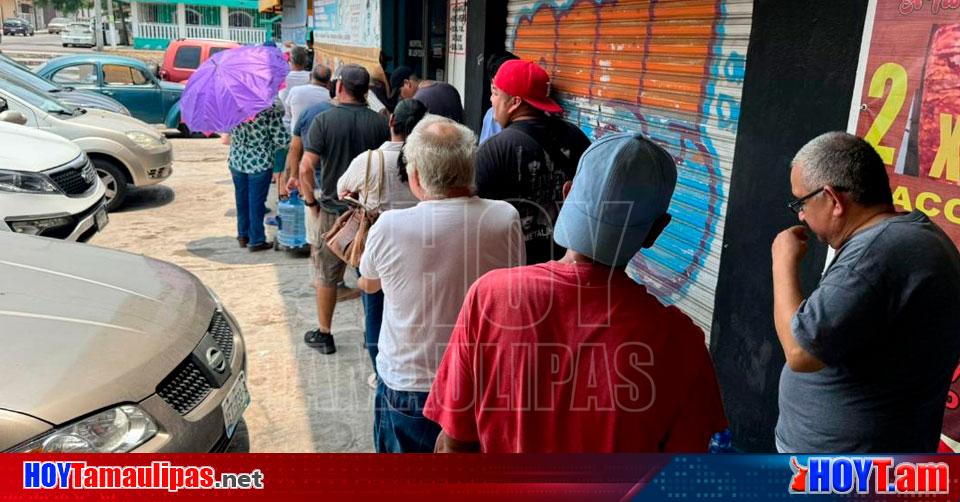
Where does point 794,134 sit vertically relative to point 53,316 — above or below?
above

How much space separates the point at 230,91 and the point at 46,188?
168 cm

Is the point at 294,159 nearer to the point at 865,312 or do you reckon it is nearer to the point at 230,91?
the point at 230,91

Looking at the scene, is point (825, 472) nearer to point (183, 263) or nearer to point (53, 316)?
point (53, 316)

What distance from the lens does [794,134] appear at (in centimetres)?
307

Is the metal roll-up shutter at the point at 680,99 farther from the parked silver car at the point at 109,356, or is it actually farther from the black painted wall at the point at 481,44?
the parked silver car at the point at 109,356

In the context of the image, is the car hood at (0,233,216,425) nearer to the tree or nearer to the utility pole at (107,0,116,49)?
the utility pole at (107,0,116,49)

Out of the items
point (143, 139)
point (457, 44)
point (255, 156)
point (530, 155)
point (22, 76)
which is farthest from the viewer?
point (22, 76)

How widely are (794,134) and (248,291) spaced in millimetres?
4482

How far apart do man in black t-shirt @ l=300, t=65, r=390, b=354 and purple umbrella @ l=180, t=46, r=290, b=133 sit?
1482 millimetres

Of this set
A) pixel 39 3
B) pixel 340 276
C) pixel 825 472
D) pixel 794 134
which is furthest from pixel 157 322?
pixel 39 3

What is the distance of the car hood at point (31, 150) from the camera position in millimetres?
5559

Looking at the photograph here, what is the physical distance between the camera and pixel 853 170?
1.91 metres

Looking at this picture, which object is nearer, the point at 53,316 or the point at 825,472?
the point at 825,472

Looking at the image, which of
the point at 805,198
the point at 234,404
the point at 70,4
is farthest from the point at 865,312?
the point at 70,4
